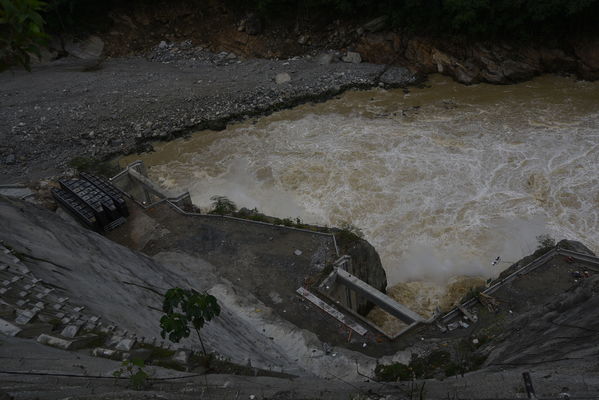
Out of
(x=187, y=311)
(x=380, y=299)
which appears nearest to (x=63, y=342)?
(x=187, y=311)

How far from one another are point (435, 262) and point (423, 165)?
16.5ft

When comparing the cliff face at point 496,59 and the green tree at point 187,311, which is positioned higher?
the green tree at point 187,311

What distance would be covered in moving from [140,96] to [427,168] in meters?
15.2

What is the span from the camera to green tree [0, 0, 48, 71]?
2.44m

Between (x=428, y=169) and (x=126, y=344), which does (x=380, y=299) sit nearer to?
(x=126, y=344)

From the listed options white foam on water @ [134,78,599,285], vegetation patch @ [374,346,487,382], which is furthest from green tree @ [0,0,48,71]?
white foam on water @ [134,78,599,285]

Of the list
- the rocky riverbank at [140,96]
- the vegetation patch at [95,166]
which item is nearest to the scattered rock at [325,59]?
the rocky riverbank at [140,96]

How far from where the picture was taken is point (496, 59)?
23.5 metres

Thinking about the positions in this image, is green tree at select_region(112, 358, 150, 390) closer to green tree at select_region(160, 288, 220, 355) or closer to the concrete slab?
green tree at select_region(160, 288, 220, 355)

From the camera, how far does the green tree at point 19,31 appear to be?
2439 millimetres

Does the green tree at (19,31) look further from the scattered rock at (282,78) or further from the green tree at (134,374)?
the scattered rock at (282,78)

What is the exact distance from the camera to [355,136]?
19.7 meters

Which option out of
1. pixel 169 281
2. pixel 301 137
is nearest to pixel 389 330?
pixel 169 281

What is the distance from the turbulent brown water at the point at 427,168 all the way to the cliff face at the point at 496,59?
0.81 metres
